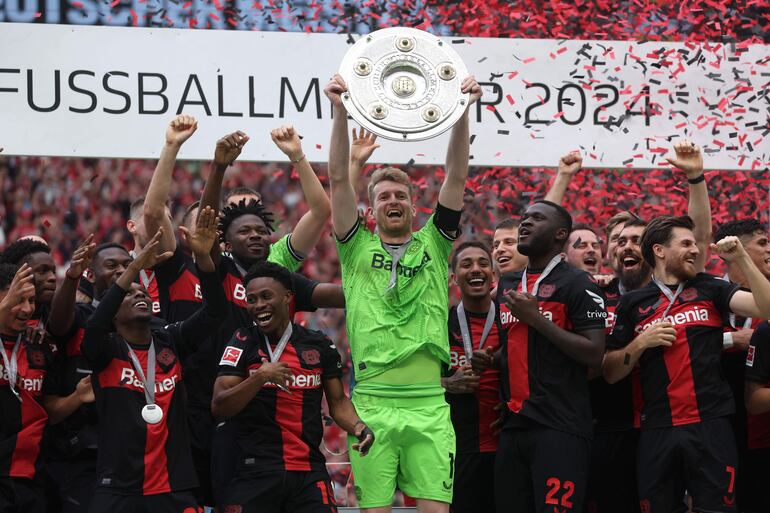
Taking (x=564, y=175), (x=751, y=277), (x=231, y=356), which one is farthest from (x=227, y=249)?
(x=751, y=277)

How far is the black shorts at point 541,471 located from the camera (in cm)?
511

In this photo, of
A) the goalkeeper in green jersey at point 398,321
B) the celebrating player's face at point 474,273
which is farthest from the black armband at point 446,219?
the celebrating player's face at point 474,273

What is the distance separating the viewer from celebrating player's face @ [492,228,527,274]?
20.9 ft

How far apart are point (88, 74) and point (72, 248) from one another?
4.54 metres

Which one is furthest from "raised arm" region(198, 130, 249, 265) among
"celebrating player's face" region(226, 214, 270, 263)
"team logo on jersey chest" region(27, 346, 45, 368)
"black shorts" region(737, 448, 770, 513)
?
"black shorts" region(737, 448, 770, 513)

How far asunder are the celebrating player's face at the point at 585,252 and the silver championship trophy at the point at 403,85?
1.53 metres

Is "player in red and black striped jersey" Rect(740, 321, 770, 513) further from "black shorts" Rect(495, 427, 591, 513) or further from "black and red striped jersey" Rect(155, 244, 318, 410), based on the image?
"black and red striped jersey" Rect(155, 244, 318, 410)

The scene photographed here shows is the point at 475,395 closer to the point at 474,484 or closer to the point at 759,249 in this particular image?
the point at 474,484

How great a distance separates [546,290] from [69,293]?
218 cm

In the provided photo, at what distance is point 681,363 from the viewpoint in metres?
5.46

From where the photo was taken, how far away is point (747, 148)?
22.7 ft

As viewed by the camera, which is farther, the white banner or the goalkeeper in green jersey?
the white banner

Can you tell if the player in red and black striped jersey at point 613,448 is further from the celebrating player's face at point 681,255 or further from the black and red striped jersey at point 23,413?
the black and red striped jersey at point 23,413

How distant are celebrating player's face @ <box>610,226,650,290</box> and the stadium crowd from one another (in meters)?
0.19
